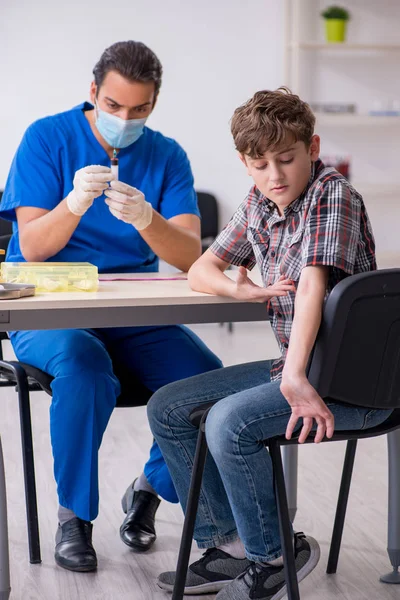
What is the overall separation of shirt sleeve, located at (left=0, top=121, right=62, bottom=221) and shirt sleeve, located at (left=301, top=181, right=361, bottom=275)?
0.81 metres

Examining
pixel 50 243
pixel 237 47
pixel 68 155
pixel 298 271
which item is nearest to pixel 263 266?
pixel 298 271

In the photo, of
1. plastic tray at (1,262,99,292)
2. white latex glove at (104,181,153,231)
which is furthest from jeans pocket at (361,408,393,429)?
white latex glove at (104,181,153,231)

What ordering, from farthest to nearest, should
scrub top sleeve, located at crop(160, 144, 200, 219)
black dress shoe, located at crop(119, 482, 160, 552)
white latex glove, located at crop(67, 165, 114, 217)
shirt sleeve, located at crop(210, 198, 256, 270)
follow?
scrub top sleeve, located at crop(160, 144, 200, 219), black dress shoe, located at crop(119, 482, 160, 552), white latex glove, located at crop(67, 165, 114, 217), shirt sleeve, located at crop(210, 198, 256, 270)

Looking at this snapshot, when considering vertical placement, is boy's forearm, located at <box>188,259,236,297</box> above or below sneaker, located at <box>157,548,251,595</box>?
above

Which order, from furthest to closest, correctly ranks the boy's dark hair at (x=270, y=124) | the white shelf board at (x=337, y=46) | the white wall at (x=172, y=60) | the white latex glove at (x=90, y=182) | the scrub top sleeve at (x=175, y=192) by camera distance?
1. the white shelf board at (x=337, y=46)
2. the white wall at (x=172, y=60)
3. the scrub top sleeve at (x=175, y=192)
4. the white latex glove at (x=90, y=182)
5. the boy's dark hair at (x=270, y=124)

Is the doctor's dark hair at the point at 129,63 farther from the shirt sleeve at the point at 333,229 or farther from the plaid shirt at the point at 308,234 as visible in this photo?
the shirt sleeve at the point at 333,229

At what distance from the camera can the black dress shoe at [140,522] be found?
1869mm

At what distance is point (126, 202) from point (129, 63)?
1.21 feet

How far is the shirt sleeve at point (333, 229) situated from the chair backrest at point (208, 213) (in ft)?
11.4

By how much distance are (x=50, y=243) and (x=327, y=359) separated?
2.76 ft

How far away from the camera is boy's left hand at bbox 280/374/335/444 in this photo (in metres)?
1.27

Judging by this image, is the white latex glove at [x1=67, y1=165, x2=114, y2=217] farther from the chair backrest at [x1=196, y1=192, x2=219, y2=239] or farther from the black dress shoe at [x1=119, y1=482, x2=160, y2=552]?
the chair backrest at [x1=196, y1=192, x2=219, y2=239]

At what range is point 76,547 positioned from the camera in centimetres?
175

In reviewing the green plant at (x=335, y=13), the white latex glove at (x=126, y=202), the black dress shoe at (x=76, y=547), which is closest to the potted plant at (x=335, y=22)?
the green plant at (x=335, y=13)
